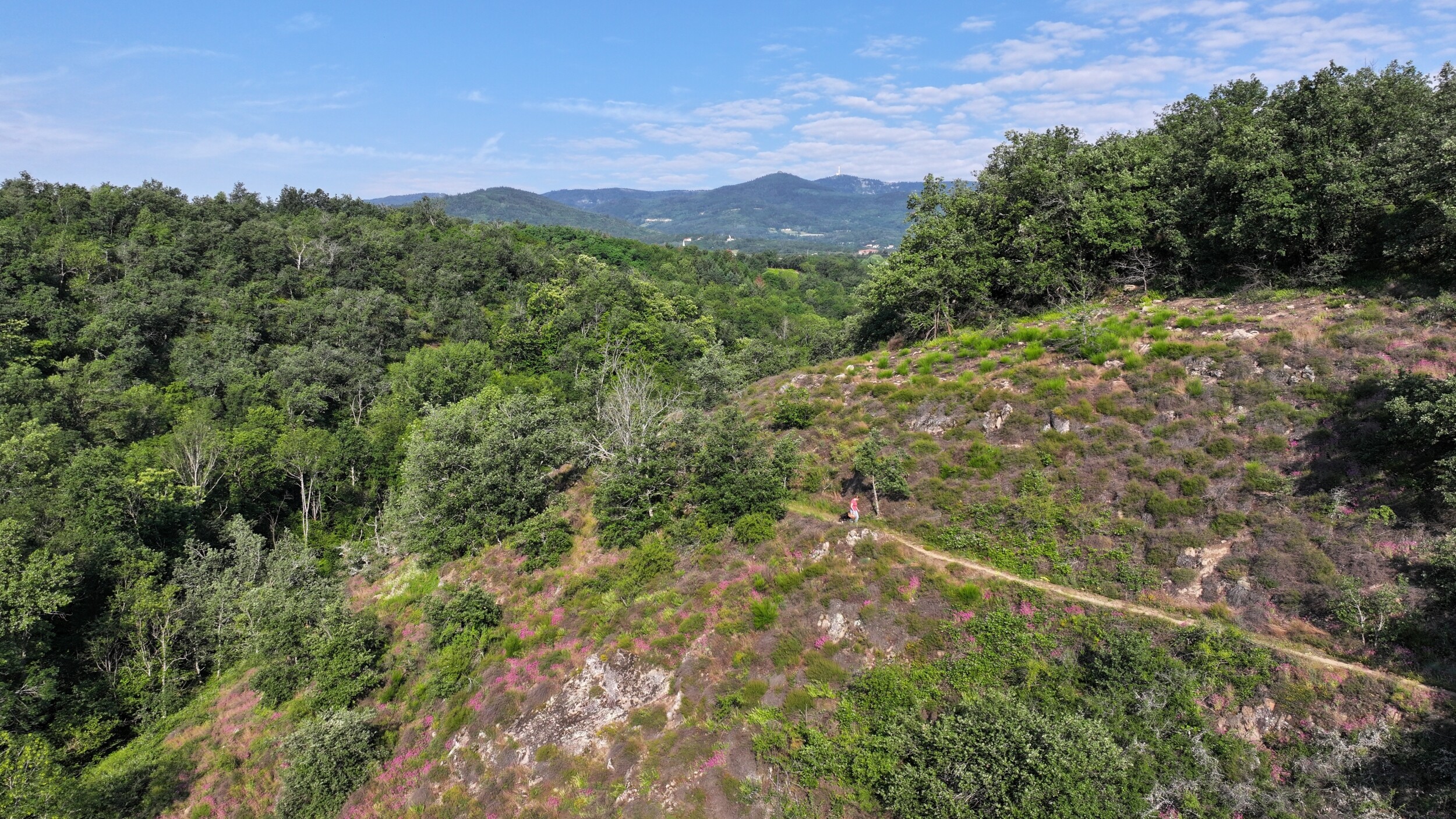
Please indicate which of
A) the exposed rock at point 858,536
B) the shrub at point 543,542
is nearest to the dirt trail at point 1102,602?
the exposed rock at point 858,536

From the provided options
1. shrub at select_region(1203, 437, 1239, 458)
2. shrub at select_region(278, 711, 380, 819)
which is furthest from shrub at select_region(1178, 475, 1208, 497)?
shrub at select_region(278, 711, 380, 819)

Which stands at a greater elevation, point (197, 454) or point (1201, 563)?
point (1201, 563)

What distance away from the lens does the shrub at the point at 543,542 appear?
31.9 m

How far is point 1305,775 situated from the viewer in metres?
13.9

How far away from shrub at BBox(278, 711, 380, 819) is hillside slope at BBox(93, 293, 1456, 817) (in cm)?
85

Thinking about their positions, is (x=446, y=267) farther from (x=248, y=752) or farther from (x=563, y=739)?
(x=563, y=739)

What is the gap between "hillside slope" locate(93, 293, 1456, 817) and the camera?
49.1ft

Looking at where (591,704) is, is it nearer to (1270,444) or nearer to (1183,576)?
(1183,576)

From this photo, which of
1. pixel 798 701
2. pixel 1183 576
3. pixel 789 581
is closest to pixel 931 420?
pixel 789 581

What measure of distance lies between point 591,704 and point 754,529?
9858 millimetres

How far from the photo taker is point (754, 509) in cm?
2828

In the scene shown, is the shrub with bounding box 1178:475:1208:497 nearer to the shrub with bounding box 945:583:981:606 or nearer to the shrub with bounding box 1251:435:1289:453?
the shrub with bounding box 1251:435:1289:453

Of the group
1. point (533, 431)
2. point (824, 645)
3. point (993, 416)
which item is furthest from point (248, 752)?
point (993, 416)

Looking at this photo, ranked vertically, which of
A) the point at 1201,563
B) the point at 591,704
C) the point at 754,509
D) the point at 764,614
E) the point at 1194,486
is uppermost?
the point at 1194,486
